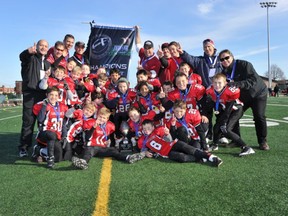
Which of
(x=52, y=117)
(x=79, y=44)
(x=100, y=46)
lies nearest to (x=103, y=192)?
(x=52, y=117)

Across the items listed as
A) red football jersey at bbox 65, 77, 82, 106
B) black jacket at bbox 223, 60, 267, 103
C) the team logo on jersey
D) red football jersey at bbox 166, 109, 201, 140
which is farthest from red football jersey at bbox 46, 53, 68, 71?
the team logo on jersey

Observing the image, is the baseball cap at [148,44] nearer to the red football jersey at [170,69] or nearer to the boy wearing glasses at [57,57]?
the red football jersey at [170,69]

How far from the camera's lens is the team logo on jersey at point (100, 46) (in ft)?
36.4

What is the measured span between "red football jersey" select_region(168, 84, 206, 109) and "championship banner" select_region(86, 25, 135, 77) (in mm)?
5742

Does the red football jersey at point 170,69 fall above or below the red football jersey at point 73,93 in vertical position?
above

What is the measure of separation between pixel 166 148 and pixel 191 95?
4.36 ft

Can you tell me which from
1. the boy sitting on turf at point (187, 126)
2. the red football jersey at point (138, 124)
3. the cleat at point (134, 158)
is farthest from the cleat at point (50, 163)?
the boy sitting on turf at point (187, 126)

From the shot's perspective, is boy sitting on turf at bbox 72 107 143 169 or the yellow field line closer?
the yellow field line

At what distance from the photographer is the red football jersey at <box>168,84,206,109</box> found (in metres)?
5.89

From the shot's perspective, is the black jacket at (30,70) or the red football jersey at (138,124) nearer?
the black jacket at (30,70)

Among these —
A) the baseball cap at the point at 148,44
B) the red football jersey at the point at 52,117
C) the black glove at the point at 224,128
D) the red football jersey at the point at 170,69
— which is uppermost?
the baseball cap at the point at 148,44

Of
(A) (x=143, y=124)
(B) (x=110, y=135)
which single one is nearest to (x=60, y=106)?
(B) (x=110, y=135)

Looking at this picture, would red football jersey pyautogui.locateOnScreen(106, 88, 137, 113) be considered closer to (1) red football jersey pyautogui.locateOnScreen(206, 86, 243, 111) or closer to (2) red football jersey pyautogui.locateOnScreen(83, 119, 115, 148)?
(2) red football jersey pyautogui.locateOnScreen(83, 119, 115, 148)

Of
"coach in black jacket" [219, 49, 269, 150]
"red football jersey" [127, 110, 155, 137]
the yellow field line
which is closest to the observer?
the yellow field line
